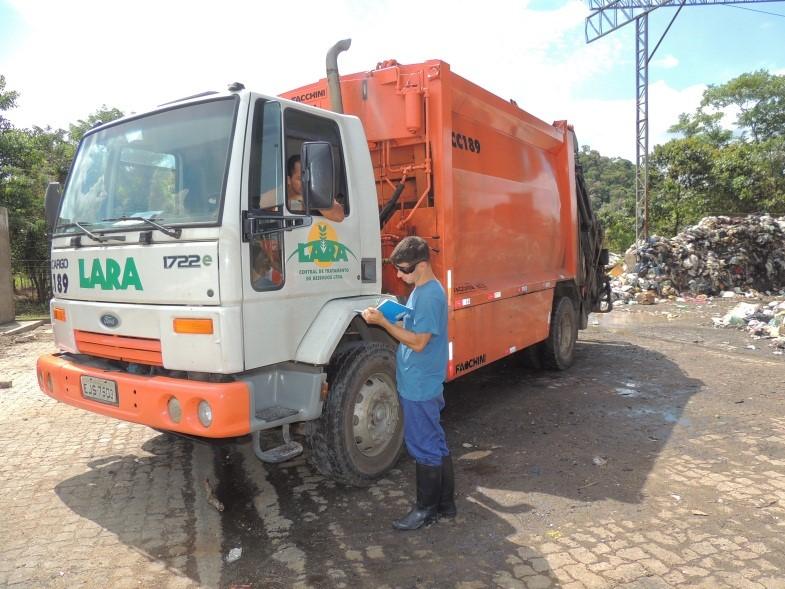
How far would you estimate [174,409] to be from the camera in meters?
3.01

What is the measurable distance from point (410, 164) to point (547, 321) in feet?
9.90

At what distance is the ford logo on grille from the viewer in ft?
11.0

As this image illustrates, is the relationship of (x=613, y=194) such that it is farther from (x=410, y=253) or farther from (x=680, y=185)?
(x=410, y=253)

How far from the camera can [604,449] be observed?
14.2 ft

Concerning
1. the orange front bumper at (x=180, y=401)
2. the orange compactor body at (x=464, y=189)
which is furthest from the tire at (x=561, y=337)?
the orange front bumper at (x=180, y=401)

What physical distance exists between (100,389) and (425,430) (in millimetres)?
1877

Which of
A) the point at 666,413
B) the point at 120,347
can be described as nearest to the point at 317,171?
the point at 120,347

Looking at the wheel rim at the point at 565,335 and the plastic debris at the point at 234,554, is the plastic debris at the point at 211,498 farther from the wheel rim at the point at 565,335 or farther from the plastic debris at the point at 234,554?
the wheel rim at the point at 565,335

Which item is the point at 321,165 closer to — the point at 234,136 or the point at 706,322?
the point at 234,136

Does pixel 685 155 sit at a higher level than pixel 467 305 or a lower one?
higher

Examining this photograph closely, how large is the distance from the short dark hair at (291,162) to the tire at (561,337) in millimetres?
4314

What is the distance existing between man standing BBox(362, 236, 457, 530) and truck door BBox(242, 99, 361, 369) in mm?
558

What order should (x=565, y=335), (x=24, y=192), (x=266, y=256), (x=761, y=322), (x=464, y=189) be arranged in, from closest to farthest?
(x=266, y=256) < (x=464, y=189) < (x=565, y=335) < (x=761, y=322) < (x=24, y=192)

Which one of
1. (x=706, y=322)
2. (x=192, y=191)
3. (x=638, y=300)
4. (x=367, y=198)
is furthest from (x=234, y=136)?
(x=638, y=300)
